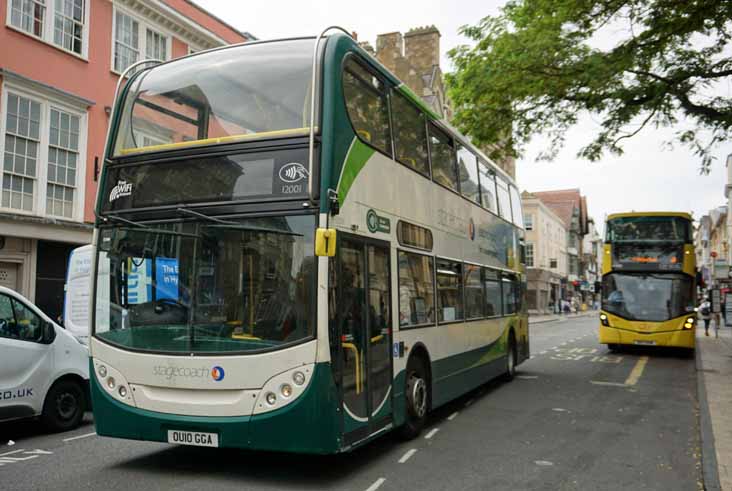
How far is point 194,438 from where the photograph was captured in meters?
6.00

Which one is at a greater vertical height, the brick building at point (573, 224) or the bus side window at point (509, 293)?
the brick building at point (573, 224)

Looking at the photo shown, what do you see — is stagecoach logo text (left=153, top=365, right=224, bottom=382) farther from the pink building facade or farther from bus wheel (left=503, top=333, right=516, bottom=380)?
the pink building facade

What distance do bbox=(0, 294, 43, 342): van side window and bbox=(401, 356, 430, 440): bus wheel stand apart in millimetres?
4641

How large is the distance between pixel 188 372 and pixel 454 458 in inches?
120

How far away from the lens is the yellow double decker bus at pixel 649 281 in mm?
18344

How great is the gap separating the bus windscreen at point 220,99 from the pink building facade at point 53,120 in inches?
380

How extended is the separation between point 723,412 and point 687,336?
8.97 m

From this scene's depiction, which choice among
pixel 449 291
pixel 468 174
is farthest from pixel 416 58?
pixel 449 291

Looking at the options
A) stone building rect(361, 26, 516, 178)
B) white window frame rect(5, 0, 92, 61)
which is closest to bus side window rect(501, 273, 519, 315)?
white window frame rect(5, 0, 92, 61)

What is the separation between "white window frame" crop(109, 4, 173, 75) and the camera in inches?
727

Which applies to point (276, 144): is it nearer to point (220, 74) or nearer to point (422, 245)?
point (220, 74)

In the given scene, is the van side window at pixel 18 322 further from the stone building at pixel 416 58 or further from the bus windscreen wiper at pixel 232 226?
the stone building at pixel 416 58

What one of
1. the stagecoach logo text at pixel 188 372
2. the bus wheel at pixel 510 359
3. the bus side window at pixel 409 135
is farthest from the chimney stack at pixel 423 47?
the stagecoach logo text at pixel 188 372

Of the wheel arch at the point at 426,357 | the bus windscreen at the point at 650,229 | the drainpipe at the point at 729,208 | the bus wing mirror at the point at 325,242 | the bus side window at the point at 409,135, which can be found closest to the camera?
the bus wing mirror at the point at 325,242
